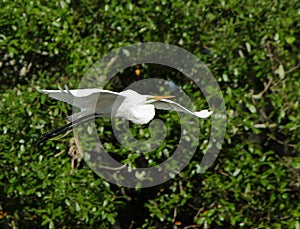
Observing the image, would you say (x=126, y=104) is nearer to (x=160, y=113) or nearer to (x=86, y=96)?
(x=86, y=96)

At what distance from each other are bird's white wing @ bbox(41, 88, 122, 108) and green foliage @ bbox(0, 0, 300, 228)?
3.83 ft

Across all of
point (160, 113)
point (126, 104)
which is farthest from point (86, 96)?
point (160, 113)

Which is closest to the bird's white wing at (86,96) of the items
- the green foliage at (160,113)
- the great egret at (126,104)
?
the great egret at (126,104)

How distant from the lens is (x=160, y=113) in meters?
3.46

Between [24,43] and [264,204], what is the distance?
1.64 meters

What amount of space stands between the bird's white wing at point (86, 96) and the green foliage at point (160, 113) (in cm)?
117

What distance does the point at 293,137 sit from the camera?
11.8ft

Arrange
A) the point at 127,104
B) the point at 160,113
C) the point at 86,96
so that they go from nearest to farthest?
the point at 86,96 → the point at 127,104 → the point at 160,113

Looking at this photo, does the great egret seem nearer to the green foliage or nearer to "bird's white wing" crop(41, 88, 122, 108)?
"bird's white wing" crop(41, 88, 122, 108)

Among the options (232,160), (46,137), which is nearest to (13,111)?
(46,137)

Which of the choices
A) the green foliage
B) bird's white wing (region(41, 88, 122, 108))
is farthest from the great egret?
the green foliage

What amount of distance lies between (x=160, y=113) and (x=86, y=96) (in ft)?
4.71

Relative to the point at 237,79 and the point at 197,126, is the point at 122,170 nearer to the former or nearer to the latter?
the point at 197,126

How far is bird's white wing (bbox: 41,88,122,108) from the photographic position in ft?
6.63
